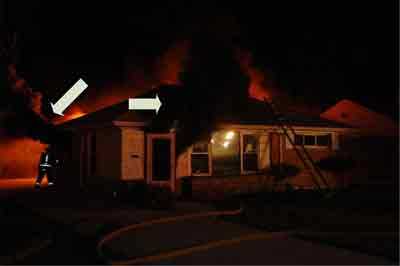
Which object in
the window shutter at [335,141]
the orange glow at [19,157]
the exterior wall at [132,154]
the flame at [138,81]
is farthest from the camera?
the flame at [138,81]

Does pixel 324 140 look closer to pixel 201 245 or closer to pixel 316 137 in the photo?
pixel 316 137

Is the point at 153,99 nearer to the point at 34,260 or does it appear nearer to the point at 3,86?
the point at 34,260

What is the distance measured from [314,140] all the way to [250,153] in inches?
101

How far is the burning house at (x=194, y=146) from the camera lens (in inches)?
483

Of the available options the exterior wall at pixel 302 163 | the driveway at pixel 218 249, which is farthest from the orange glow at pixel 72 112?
the driveway at pixel 218 249

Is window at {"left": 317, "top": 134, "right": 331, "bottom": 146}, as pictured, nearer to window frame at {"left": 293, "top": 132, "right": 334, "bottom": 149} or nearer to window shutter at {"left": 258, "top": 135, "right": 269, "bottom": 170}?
window frame at {"left": 293, "top": 132, "right": 334, "bottom": 149}

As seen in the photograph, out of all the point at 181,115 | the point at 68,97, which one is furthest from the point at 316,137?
the point at 68,97

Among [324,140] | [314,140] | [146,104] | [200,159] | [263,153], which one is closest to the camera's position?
[146,104]

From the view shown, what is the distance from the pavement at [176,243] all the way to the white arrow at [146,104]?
12.6 ft

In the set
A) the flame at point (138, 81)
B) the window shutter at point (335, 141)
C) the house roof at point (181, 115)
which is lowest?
the window shutter at point (335, 141)

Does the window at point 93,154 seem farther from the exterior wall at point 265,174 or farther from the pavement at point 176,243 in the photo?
the pavement at point 176,243

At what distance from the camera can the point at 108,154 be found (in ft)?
42.0

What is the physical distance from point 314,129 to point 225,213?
258 inches

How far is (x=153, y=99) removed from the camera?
42.0ft
